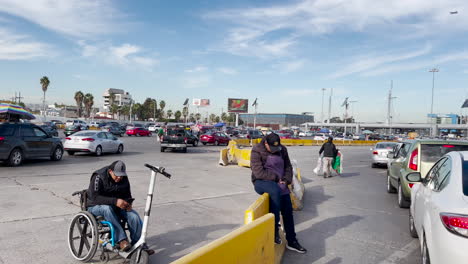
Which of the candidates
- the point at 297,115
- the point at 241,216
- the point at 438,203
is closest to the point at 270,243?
the point at 438,203

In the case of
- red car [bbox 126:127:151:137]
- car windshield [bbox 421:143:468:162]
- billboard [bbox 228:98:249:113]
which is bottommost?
red car [bbox 126:127:151:137]

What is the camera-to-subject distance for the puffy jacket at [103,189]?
15.3 ft

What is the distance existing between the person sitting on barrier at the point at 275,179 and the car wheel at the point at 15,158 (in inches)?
443

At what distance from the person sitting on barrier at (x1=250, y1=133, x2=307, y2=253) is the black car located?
1112 centimetres

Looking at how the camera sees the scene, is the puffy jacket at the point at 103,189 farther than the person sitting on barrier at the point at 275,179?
No

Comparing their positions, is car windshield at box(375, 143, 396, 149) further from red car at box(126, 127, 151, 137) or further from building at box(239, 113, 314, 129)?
building at box(239, 113, 314, 129)

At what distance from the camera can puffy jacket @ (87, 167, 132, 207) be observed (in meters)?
4.65

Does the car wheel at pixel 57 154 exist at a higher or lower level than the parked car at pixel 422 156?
lower

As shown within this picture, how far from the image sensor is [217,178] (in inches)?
508

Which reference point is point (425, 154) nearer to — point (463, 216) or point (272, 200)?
point (272, 200)

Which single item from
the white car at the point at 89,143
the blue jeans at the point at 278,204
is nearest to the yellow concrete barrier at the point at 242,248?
the blue jeans at the point at 278,204

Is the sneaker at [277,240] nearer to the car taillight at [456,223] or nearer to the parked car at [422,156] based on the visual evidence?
the car taillight at [456,223]

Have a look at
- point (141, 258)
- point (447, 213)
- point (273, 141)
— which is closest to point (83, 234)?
point (141, 258)

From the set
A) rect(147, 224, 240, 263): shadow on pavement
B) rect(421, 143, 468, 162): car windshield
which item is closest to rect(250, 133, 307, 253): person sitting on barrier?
rect(147, 224, 240, 263): shadow on pavement
